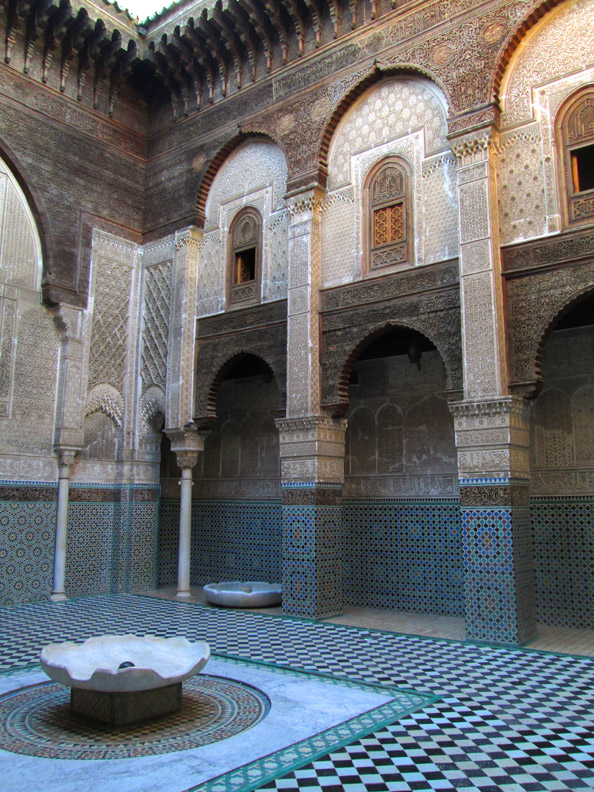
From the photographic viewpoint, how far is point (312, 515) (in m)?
6.32

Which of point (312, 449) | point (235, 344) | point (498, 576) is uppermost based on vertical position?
point (235, 344)

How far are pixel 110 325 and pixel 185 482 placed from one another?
2137mm

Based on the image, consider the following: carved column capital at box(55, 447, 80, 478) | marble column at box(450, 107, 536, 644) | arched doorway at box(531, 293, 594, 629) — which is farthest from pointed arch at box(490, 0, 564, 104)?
carved column capital at box(55, 447, 80, 478)

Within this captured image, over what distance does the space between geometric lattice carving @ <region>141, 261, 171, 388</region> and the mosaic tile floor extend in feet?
8.92

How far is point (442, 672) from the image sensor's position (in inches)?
170

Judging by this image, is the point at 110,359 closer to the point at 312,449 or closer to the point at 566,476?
the point at 312,449

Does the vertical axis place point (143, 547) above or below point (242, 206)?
below

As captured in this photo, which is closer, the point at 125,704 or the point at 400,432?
the point at 125,704

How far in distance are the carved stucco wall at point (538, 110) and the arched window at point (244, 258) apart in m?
2.81

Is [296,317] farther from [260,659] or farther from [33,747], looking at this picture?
[33,747]

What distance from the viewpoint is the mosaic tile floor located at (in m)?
2.69

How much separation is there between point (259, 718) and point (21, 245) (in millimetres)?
6035

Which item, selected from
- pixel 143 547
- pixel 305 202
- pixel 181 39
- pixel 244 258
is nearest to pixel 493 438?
pixel 305 202

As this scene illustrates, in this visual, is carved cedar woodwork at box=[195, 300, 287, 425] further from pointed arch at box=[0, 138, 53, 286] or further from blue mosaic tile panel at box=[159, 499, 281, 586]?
pointed arch at box=[0, 138, 53, 286]
